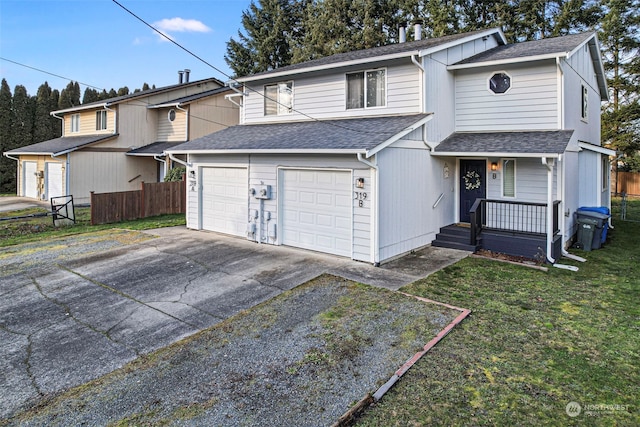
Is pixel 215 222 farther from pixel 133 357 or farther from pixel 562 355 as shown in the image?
pixel 562 355

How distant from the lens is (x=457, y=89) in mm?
11703

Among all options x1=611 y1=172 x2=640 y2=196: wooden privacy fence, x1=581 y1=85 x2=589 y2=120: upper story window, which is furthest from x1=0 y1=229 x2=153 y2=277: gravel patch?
x1=611 y1=172 x2=640 y2=196: wooden privacy fence

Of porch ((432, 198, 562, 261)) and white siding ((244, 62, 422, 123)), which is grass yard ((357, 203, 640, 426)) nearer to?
porch ((432, 198, 562, 261))

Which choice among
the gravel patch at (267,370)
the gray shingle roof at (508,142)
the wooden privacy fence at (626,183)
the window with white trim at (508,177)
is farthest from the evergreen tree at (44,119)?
the wooden privacy fence at (626,183)

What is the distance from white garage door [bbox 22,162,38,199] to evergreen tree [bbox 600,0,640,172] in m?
35.2

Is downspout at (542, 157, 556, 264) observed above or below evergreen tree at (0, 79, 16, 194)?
below

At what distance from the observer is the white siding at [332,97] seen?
1045 centimetres

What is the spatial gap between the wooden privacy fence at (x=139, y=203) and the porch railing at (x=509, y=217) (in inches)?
477

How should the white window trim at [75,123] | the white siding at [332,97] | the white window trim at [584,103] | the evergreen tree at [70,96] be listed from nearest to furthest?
the white siding at [332,97], the white window trim at [584,103], the white window trim at [75,123], the evergreen tree at [70,96]

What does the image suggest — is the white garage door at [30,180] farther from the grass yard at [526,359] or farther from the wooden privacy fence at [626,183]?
the wooden privacy fence at [626,183]

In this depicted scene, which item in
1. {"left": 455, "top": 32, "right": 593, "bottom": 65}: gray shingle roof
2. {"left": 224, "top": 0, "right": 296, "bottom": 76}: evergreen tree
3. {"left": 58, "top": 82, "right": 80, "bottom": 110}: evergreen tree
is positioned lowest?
{"left": 455, "top": 32, "right": 593, "bottom": 65}: gray shingle roof

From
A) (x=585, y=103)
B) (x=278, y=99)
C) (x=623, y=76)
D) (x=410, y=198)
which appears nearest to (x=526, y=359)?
(x=410, y=198)

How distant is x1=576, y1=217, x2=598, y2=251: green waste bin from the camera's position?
11.0 m

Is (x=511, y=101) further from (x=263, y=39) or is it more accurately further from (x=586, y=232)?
(x=263, y=39)
